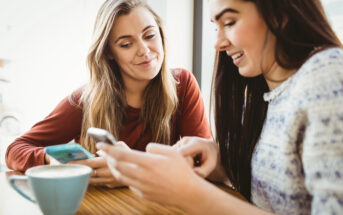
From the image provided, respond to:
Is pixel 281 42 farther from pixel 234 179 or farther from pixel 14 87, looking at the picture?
pixel 14 87

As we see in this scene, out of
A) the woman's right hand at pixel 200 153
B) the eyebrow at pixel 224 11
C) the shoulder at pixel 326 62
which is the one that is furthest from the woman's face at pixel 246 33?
the woman's right hand at pixel 200 153

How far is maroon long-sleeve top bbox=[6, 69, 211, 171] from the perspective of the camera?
4.16 feet

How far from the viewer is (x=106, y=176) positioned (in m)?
0.87

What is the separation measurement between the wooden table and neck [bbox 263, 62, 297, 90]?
0.34m

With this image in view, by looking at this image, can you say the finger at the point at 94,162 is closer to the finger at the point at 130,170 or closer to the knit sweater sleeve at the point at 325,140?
the finger at the point at 130,170

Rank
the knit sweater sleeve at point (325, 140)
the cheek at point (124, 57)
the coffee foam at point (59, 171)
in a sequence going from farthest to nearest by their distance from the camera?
the cheek at point (124, 57), the coffee foam at point (59, 171), the knit sweater sleeve at point (325, 140)

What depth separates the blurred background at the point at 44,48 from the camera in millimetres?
1973

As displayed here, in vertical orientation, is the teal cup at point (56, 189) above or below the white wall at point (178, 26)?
below

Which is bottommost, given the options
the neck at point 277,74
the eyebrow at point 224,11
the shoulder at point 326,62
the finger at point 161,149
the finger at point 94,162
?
the finger at point 94,162

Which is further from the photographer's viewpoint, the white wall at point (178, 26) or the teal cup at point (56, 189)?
the white wall at point (178, 26)

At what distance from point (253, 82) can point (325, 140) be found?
48 cm

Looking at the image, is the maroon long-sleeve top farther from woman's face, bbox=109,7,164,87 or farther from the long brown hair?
the long brown hair

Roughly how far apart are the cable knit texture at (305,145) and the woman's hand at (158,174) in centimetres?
23

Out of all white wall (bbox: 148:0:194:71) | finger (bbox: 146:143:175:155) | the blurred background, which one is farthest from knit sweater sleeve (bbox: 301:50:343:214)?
white wall (bbox: 148:0:194:71)
